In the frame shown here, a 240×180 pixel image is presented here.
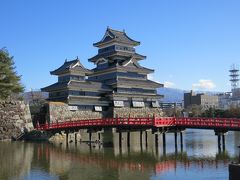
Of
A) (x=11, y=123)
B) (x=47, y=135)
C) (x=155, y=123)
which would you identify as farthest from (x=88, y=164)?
(x=11, y=123)

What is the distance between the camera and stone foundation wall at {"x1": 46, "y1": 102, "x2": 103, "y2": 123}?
185ft

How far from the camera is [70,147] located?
40.8 metres

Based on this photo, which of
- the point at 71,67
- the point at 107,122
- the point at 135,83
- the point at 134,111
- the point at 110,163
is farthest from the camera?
the point at 135,83

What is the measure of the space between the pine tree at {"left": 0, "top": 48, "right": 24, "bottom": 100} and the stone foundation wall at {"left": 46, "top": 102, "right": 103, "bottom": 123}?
7.97m

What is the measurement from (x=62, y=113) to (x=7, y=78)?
492 inches

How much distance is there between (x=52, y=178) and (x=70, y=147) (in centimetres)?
1727

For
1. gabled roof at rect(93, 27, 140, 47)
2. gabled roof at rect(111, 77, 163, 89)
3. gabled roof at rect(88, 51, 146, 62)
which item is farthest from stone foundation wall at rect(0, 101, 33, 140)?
gabled roof at rect(93, 27, 140, 47)

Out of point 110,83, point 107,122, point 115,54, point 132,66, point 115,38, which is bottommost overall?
point 107,122

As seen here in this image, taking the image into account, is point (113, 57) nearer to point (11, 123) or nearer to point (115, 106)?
point (115, 106)

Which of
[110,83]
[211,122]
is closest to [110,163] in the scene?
[211,122]

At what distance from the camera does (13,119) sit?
49.9 meters

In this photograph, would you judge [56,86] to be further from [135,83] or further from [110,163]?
[110,163]

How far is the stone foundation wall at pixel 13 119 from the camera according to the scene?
48562mm

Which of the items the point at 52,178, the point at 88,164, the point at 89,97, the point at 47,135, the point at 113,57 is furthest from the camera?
the point at 113,57
